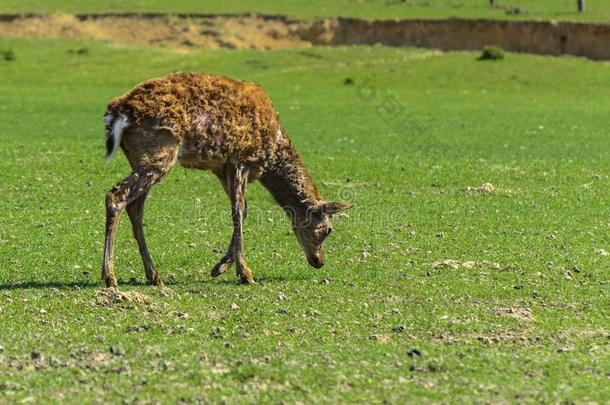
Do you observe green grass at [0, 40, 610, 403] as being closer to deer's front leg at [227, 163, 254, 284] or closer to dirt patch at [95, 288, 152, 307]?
dirt patch at [95, 288, 152, 307]

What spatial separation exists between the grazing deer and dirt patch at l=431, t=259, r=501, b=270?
55.1 inches

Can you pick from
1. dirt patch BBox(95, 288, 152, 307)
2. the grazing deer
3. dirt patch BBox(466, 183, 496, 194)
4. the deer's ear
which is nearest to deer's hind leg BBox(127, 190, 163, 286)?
the grazing deer

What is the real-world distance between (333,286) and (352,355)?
128 inches

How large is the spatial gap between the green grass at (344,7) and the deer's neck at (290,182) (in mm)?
55622

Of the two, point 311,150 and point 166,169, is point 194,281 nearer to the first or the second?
point 166,169

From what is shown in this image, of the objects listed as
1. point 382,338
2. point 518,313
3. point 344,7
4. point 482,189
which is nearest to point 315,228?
point 518,313

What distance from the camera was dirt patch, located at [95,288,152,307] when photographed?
38.1 feet

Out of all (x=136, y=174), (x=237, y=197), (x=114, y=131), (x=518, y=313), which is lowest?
(x=518, y=313)

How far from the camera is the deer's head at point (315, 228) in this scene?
14.1m

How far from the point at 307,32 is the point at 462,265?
56.9 metres

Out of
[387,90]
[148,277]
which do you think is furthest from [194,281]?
[387,90]

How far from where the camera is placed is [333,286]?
13102mm

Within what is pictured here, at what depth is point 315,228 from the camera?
14227 mm

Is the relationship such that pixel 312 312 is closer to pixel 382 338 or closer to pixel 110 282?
pixel 382 338
